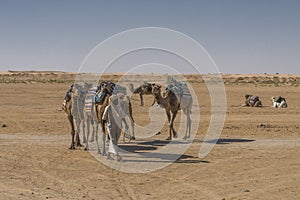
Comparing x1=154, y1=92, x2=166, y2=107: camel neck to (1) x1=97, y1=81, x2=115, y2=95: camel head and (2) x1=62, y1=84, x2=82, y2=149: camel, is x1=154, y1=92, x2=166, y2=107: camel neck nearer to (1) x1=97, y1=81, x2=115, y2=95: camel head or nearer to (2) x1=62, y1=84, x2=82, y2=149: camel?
(1) x1=97, y1=81, x2=115, y2=95: camel head

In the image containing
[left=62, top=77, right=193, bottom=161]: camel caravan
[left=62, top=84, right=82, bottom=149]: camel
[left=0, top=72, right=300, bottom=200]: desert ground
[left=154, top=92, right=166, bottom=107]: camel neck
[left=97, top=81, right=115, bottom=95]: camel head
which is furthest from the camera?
[left=154, top=92, right=166, bottom=107]: camel neck

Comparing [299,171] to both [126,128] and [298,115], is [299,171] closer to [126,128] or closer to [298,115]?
[126,128]

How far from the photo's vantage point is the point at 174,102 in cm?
1806

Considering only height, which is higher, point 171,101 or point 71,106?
point 171,101

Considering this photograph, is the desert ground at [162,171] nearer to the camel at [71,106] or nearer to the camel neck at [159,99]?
the camel at [71,106]

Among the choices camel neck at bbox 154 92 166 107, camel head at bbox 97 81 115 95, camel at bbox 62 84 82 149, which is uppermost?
camel head at bbox 97 81 115 95

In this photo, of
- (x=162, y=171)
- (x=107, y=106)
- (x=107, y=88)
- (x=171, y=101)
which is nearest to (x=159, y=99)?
(x=171, y=101)

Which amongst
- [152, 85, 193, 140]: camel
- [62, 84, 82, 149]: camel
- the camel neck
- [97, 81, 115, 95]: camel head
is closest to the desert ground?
[62, 84, 82, 149]: camel

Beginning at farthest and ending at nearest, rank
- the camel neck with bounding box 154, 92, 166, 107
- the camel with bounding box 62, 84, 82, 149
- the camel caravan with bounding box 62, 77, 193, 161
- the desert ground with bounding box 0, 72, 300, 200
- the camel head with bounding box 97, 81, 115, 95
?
the camel neck with bounding box 154, 92, 166, 107, the camel with bounding box 62, 84, 82, 149, the camel head with bounding box 97, 81, 115, 95, the camel caravan with bounding box 62, 77, 193, 161, the desert ground with bounding box 0, 72, 300, 200

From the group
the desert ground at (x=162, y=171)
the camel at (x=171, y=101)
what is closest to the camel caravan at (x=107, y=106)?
the camel at (x=171, y=101)

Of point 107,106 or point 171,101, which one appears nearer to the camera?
point 107,106

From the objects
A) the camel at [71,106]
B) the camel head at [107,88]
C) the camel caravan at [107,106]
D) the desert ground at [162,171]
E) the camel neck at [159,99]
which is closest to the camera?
the desert ground at [162,171]

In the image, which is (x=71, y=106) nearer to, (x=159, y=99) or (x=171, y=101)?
(x=159, y=99)

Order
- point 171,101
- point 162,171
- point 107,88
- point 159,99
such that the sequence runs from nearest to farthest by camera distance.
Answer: point 162,171
point 107,88
point 159,99
point 171,101
